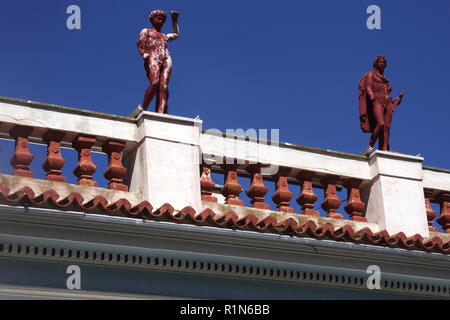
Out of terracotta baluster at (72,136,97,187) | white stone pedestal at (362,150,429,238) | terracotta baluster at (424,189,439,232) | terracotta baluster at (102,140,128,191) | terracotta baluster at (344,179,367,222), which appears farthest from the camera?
terracotta baluster at (424,189,439,232)

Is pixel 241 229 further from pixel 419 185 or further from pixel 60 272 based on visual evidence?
pixel 419 185

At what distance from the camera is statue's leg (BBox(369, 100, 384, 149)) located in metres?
15.4

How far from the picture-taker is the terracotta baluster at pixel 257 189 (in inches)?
552

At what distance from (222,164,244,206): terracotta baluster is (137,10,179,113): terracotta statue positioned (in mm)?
1199

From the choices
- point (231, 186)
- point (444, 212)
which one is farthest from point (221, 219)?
point (444, 212)

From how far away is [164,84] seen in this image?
14.1 m

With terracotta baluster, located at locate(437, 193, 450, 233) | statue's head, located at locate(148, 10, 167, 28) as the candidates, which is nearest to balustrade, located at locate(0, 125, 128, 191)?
statue's head, located at locate(148, 10, 167, 28)

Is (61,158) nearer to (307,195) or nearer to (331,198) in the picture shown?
(307,195)

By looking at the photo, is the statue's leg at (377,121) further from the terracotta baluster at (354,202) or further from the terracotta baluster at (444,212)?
the terracotta baluster at (444,212)

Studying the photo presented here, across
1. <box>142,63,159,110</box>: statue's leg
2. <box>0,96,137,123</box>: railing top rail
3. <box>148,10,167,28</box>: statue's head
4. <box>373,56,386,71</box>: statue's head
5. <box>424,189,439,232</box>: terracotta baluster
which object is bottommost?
<box>424,189,439,232</box>: terracotta baluster

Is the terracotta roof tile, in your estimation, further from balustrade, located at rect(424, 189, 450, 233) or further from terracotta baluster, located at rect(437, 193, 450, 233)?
terracotta baluster, located at rect(437, 193, 450, 233)

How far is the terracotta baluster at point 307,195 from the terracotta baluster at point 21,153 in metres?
3.94

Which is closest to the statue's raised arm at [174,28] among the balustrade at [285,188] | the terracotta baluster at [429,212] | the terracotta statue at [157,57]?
the terracotta statue at [157,57]

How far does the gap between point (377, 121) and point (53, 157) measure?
17.0 ft
